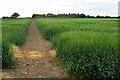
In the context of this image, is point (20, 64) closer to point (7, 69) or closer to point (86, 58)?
point (7, 69)

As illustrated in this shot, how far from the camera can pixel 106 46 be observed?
6.16 meters

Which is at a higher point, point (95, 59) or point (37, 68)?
point (95, 59)

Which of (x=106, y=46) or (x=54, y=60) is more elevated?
(x=106, y=46)

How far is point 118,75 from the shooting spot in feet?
18.8

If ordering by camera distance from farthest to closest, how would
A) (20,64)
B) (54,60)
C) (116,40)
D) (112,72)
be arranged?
(54,60) → (20,64) → (116,40) → (112,72)

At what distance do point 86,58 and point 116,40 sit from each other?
3.80 ft

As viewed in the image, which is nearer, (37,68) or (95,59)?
(95,59)

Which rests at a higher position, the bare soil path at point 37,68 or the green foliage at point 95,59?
the green foliage at point 95,59

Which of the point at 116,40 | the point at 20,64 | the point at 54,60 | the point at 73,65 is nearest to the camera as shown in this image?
the point at 73,65

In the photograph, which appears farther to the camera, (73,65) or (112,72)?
(73,65)

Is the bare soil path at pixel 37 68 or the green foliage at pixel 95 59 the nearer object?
the green foliage at pixel 95 59

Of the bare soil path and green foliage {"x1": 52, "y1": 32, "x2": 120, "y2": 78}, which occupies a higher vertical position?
green foliage {"x1": 52, "y1": 32, "x2": 120, "y2": 78}

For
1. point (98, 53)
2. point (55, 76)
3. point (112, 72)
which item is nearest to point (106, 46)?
point (98, 53)

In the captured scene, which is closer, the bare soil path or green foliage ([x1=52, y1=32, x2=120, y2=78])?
green foliage ([x1=52, y1=32, x2=120, y2=78])
